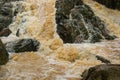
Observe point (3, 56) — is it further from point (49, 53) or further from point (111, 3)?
point (111, 3)

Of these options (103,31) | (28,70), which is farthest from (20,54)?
(103,31)

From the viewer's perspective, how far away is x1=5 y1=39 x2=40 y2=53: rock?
43.0 ft

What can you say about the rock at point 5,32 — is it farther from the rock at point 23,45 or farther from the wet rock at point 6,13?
the rock at point 23,45

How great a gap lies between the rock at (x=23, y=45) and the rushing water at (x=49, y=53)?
312 mm

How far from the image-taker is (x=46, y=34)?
14906 millimetres

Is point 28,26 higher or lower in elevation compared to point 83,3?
lower

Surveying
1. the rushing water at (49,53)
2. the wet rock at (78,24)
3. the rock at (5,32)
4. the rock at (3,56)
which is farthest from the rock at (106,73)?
the rock at (5,32)

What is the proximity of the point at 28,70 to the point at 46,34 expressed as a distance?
14.5 feet

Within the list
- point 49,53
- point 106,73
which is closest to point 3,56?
point 49,53

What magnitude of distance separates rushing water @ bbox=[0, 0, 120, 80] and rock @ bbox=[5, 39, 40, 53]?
0.31 metres

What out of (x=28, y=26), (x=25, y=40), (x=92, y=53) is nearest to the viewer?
(x=92, y=53)

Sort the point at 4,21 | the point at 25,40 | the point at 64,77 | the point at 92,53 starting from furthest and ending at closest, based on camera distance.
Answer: the point at 4,21
the point at 25,40
the point at 92,53
the point at 64,77

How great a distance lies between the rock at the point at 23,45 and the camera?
13.1 meters

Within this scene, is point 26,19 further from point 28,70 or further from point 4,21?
point 28,70
